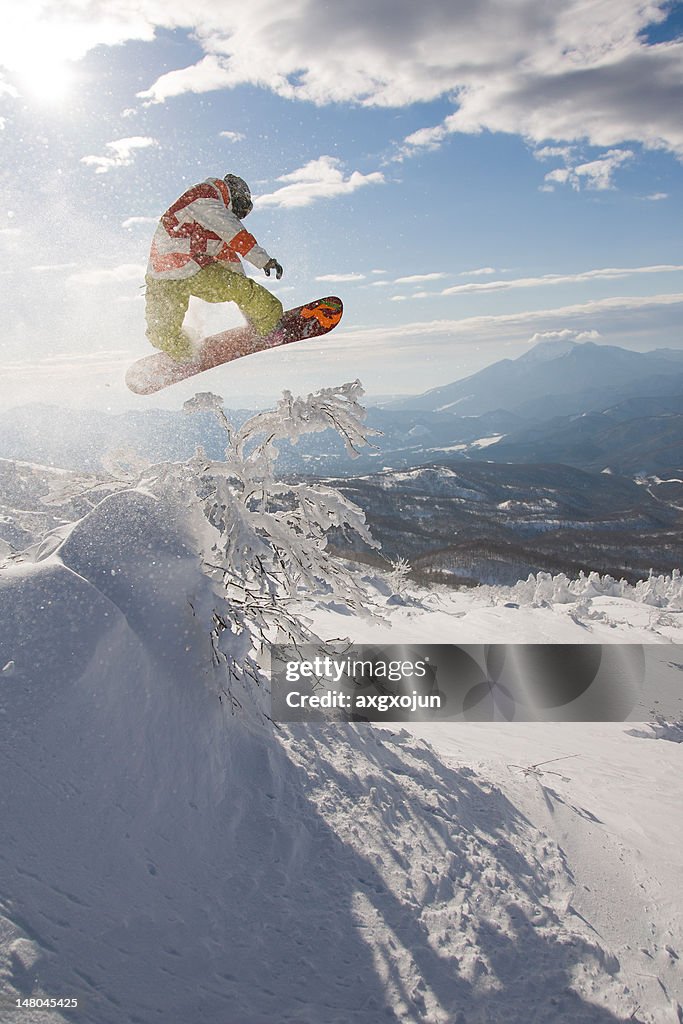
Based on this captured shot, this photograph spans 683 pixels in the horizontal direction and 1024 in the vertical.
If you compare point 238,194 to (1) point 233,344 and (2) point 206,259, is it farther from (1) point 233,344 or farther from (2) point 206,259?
(1) point 233,344

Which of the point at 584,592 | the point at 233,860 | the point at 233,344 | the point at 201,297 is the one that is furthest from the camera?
the point at 584,592

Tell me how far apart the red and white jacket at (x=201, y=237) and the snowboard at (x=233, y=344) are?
1.65m

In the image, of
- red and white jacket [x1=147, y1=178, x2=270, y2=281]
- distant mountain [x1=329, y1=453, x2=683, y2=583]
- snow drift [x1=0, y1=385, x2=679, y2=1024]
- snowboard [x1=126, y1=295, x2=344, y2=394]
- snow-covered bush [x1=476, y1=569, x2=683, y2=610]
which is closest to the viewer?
snow drift [x1=0, y1=385, x2=679, y2=1024]

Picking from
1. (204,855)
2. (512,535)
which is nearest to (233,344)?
(204,855)

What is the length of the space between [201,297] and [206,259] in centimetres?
50

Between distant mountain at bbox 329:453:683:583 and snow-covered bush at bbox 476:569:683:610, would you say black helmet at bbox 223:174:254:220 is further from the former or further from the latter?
distant mountain at bbox 329:453:683:583

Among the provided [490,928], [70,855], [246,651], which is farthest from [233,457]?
[490,928]

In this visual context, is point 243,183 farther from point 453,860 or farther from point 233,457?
point 453,860

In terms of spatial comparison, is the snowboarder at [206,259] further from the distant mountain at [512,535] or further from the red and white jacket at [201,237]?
the distant mountain at [512,535]

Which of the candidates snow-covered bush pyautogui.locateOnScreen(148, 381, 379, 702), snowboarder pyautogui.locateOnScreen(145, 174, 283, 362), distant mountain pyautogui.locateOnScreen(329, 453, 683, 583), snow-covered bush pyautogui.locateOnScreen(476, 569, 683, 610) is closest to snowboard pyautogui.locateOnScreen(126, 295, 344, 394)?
snowboarder pyautogui.locateOnScreen(145, 174, 283, 362)

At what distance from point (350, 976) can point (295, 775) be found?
1944 millimetres

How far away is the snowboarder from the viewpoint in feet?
19.5

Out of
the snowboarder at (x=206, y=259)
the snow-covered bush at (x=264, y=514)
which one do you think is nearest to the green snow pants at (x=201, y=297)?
the snowboarder at (x=206, y=259)

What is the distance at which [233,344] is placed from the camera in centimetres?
802
